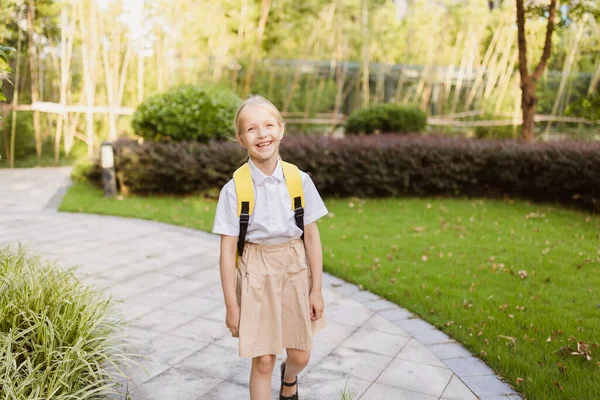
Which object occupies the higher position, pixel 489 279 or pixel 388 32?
pixel 388 32

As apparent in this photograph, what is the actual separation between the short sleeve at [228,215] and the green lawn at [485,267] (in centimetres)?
152

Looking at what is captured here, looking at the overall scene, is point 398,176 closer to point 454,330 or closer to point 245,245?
point 454,330

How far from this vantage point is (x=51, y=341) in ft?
7.50

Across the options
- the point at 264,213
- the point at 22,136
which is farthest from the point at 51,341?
the point at 22,136

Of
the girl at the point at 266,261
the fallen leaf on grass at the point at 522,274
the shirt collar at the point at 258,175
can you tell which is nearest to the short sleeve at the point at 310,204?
the girl at the point at 266,261

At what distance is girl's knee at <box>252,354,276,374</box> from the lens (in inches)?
80.3

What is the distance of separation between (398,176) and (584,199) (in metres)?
2.20

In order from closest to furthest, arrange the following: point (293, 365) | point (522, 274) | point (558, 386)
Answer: point (293, 365) < point (558, 386) < point (522, 274)

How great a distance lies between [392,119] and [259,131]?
8.27 metres

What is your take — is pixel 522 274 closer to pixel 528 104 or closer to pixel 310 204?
pixel 310 204

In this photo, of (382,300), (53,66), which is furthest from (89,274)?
(53,66)

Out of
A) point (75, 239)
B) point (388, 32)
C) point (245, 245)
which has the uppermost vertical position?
point (388, 32)

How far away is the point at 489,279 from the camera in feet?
13.5

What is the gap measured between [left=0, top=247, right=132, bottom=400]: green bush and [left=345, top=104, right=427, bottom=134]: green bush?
776cm
